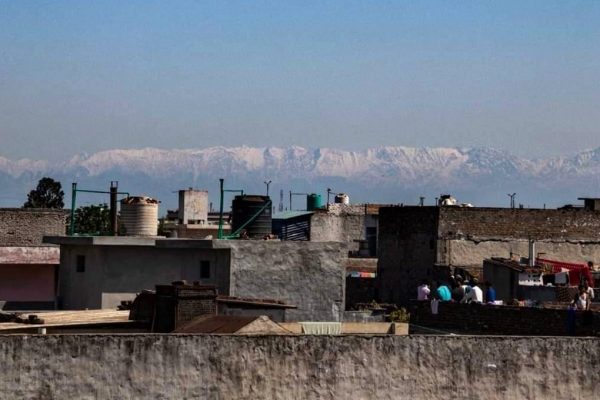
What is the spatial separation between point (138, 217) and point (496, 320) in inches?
306

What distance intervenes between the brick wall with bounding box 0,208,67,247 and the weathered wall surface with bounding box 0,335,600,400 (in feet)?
100

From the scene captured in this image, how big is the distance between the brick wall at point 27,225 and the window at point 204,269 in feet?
71.7

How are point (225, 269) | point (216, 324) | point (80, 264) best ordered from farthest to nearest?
point (80, 264) → point (225, 269) → point (216, 324)

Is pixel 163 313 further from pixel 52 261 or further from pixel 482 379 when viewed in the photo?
pixel 52 261

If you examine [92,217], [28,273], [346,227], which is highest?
[92,217]

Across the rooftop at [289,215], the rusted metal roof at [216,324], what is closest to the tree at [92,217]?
the rooftop at [289,215]

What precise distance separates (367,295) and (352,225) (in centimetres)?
1873

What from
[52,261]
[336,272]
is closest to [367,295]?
[52,261]

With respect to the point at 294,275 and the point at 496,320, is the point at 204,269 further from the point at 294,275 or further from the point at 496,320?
the point at 496,320

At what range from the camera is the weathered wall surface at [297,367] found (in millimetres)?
20609

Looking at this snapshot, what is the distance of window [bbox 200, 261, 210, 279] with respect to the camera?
30406 millimetres

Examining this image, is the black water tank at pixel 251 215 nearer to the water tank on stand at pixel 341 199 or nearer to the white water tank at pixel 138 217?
the white water tank at pixel 138 217

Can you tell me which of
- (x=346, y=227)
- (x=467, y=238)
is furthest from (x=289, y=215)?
(x=467, y=238)

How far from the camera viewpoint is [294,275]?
1192 inches
